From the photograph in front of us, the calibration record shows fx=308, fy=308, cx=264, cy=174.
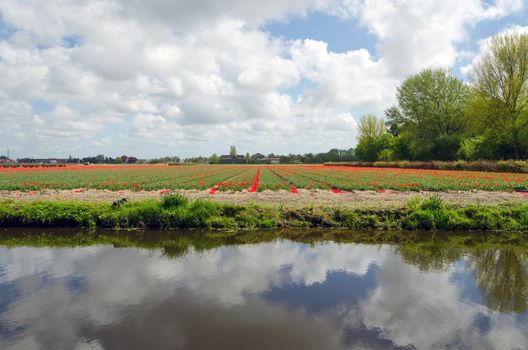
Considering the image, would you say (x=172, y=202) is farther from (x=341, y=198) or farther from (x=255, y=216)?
(x=341, y=198)

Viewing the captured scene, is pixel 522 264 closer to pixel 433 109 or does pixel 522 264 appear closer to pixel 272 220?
pixel 272 220

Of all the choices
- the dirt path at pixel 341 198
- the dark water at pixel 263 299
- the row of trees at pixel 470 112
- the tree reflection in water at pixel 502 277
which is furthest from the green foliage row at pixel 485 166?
the tree reflection in water at pixel 502 277

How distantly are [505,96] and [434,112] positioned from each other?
1487 centimetres

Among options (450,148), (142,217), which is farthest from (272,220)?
(450,148)

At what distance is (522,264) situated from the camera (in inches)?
315

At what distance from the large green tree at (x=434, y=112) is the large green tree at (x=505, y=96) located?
32.6 ft

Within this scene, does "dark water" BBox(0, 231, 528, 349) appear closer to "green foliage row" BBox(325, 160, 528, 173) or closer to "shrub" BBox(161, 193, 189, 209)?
"shrub" BBox(161, 193, 189, 209)

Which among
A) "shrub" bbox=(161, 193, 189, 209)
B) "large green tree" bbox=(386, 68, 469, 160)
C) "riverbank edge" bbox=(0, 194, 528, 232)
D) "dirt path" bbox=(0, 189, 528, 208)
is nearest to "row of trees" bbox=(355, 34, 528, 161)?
"large green tree" bbox=(386, 68, 469, 160)

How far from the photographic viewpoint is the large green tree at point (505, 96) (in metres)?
40.3

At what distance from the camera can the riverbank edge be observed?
12.1 meters

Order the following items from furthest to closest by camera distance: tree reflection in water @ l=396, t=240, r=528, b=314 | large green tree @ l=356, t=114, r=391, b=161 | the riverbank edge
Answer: large green tree @ l=356, t=114, r=391, b=161, the riverbank edge, tree reflection in water @ l=396, t=240, r=528, b=314

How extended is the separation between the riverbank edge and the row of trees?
1441 inches

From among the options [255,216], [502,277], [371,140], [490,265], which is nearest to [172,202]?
[255,216]

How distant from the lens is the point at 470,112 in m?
44.3
